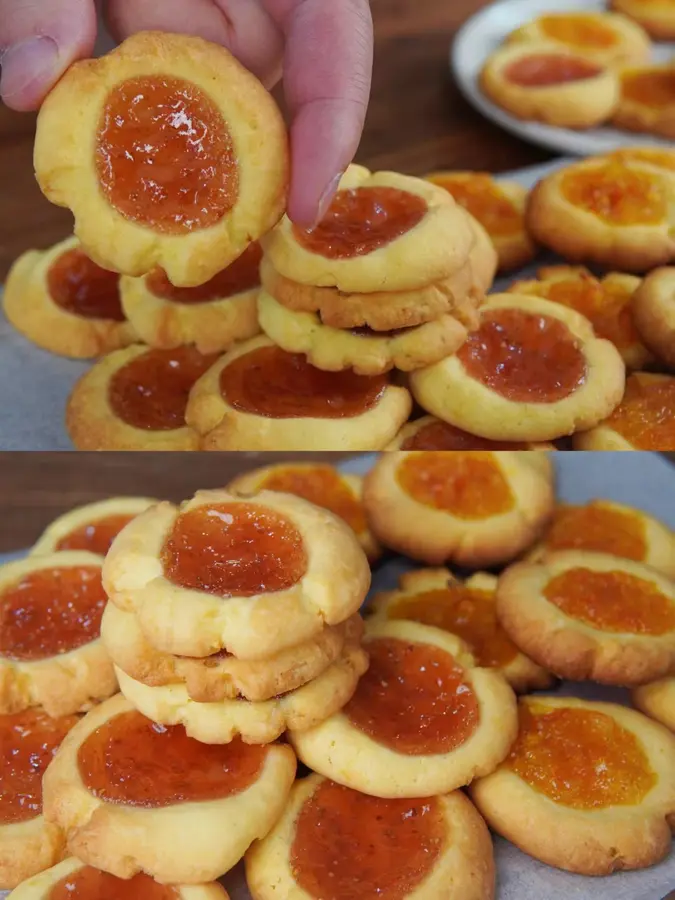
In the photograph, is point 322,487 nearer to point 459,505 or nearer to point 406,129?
point 459,505

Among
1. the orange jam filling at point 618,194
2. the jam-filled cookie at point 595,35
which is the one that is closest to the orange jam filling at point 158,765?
the orange jam filling at point 618,194

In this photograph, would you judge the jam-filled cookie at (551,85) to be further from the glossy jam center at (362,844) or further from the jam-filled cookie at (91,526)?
the glossy jam center at (362,844)

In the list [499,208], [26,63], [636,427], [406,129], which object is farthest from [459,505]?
[406,129]

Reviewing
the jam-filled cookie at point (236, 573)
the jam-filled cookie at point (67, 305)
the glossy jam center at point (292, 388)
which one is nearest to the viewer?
the jam-filled cookie at point (236, 573)

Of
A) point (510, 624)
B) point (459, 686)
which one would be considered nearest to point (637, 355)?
point (510, 624)

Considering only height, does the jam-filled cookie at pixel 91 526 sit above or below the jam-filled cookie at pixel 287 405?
below

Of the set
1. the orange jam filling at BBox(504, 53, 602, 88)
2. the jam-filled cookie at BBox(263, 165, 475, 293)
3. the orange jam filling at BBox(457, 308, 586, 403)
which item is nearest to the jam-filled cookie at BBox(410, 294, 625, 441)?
the orange jam filling at BBox(457, 308, 586, 403)
